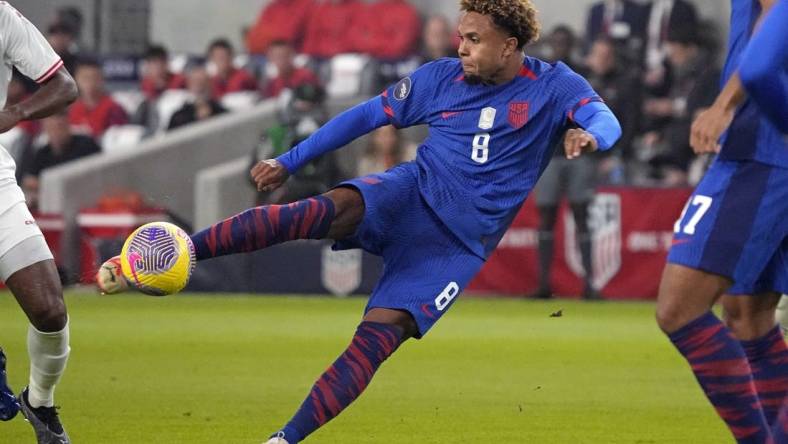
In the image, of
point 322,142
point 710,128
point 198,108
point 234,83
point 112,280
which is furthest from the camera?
point 234,83

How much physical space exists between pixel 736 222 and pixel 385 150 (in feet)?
39.7

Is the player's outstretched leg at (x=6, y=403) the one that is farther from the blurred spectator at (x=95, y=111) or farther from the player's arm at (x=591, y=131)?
the blurred spectator at (x=95, y=111)

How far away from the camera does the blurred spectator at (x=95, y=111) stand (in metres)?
20.5

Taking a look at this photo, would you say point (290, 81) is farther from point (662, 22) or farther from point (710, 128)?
point (710, 128)

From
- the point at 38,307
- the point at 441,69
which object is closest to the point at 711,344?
the point at 441,69

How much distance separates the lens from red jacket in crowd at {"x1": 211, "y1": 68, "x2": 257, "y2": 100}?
2098 centimetres

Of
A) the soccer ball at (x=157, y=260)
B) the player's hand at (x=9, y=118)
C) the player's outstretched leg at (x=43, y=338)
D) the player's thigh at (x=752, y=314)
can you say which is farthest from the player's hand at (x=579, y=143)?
the player's hand at (x=9, y=118)

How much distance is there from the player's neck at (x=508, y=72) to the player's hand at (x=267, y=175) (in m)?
1.00

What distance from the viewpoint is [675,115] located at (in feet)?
59.8

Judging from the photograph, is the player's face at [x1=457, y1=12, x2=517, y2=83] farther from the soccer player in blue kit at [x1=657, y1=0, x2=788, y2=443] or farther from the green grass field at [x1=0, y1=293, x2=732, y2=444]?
the green grass field at [x1=0, y1=293, x2=732, y2=444]

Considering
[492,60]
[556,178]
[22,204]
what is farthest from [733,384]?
[556,178]

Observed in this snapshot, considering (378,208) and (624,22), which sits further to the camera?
(624,22)

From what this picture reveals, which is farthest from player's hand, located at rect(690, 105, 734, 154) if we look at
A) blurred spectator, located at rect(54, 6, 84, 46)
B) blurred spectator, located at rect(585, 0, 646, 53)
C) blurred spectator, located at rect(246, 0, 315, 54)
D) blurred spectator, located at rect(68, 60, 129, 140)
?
blurred spectator, located at rect(54, 6, 84, 46)

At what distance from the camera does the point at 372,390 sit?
962 cm
